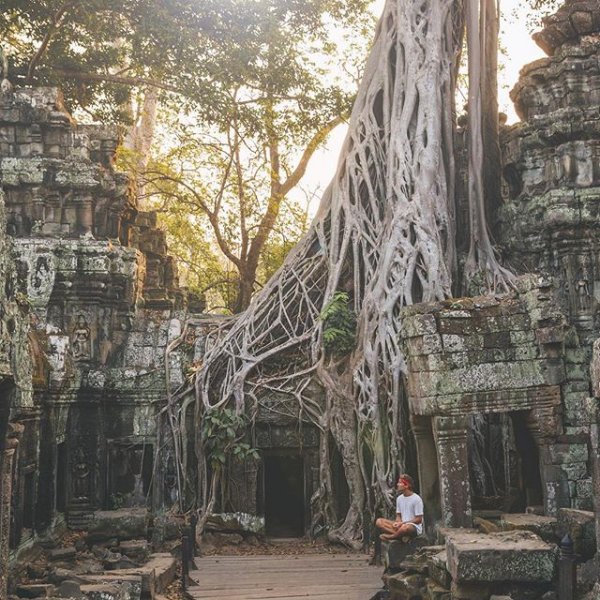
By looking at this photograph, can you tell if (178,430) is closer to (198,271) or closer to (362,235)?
(362,235)

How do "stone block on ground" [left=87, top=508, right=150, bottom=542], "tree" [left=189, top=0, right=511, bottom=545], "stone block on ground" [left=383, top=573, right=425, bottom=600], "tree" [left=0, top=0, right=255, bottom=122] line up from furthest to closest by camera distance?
1. "tree" [left=0, top=0, right=255, bottom=122]
2. "tree" [left=189, top=0, right=511, bottom=545]
3. "stone block on ground" [left=87, top=508, right=150, bottom=542]
4. "stone block on ground" [left=383, top=573, right=425, bottom=600]

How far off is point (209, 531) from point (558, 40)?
707 centimetres

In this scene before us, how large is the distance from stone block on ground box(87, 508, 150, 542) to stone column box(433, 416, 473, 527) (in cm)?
294

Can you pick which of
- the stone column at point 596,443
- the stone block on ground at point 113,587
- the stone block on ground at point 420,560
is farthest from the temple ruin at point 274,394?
the stone column at point 596,443

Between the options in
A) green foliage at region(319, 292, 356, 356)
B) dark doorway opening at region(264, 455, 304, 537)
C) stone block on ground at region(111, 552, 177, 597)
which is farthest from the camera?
dark doorway opening at region(264, 455, 304, 537)

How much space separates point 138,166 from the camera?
55.8ft

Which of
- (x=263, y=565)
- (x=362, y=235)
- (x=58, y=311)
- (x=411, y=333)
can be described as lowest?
(x=263, y=565)

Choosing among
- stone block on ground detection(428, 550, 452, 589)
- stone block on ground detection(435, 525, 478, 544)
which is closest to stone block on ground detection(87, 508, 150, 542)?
stone block on ground detection(435, 525, 478, 544)

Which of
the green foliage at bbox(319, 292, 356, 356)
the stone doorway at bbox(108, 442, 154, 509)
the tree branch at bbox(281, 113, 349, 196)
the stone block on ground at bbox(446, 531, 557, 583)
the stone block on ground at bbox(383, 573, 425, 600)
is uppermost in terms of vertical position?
the tree branch at bbox(281, 113, 349, 196)

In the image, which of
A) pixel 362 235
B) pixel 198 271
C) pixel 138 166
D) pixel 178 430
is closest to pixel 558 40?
pixel 362 235

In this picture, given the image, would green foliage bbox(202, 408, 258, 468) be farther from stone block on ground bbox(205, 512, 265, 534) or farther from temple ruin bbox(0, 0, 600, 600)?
stone block on ground bbox(205, 512, 265, 534)

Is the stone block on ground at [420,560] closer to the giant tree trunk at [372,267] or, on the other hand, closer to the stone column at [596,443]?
the stone column at [596,443]

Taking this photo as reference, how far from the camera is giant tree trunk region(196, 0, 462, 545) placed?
9023 mm

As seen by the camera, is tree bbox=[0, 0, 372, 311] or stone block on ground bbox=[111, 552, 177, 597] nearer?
stone block on ground bbox=[111, 552, 177, 597]
